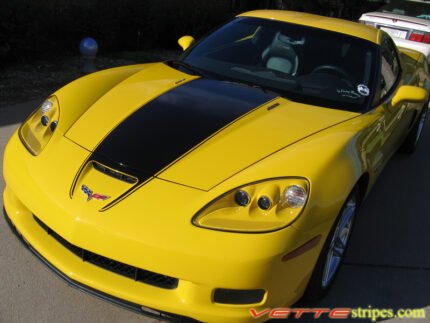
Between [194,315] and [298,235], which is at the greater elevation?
[298,235]

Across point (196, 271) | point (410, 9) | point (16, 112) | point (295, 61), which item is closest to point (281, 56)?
point (295, 61)

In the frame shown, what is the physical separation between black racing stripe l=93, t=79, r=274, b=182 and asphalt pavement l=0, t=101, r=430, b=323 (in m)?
0.78

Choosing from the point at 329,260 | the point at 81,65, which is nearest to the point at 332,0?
the point at 81,65

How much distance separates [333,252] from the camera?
2.81 metres

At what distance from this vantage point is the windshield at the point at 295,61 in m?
3.38

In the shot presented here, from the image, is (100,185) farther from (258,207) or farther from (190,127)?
(258,207)

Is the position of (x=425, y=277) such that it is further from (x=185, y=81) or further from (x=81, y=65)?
(x=81, y=65)

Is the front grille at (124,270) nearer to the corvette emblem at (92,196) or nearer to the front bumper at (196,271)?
the front bumper at (196,271)

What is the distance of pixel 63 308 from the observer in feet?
8.55

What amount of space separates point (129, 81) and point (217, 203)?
1.44 metres

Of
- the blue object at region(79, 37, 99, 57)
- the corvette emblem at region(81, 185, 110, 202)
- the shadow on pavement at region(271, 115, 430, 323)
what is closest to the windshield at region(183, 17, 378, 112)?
the shadow on pavement at region(271, 115, 430, 323)

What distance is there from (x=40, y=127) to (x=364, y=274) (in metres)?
2.16

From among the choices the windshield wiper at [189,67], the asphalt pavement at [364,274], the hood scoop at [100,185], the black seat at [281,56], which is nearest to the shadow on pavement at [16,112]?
the asphalt pavement at [364,274]

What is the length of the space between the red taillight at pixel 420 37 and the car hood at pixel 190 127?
6.14 meters
